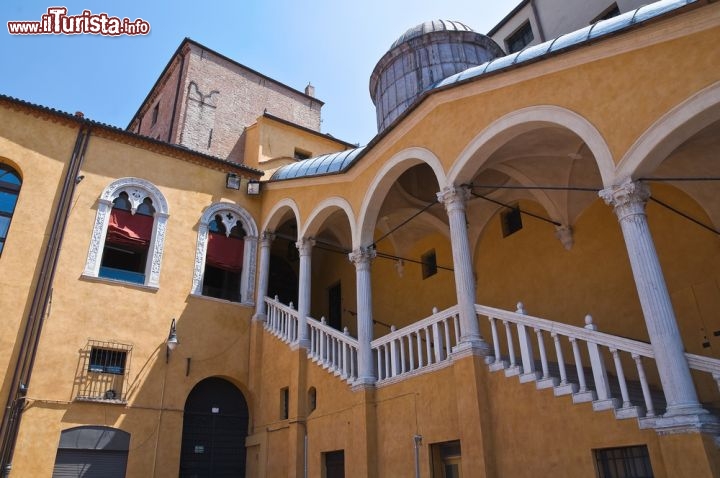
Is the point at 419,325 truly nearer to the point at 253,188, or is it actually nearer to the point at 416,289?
the point at 416,289

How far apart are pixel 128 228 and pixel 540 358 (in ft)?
28.9

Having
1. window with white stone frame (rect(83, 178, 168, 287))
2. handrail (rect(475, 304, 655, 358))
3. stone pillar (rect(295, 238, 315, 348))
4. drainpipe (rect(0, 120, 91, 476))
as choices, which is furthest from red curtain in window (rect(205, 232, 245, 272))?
handrail (rect(475, 304, 655, 358))

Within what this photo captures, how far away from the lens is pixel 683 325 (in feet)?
29.0

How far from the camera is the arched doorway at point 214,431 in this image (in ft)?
36.9

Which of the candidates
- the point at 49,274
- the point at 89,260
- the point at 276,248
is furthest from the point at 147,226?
the point at 276,248

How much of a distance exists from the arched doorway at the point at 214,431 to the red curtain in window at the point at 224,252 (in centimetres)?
267

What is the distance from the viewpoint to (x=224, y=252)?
1328 cm

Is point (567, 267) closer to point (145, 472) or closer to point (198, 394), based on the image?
point (198, 394)

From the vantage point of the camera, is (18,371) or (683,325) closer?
(683,325)

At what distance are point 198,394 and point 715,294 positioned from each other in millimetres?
9780

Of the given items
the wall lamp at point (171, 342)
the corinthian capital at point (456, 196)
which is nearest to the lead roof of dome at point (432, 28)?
the corinthian capital at point (456, 196)

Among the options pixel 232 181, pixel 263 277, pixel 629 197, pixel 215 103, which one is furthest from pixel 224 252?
pixel 629 197

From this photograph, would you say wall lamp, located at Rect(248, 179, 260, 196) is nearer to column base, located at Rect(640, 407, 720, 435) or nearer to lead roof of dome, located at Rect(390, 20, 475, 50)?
Answer: lead roof of dome, located at Rect(390, 20, 475, 50)

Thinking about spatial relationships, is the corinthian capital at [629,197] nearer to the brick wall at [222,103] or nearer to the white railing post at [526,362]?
the white railing post at [526,362]
